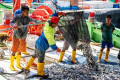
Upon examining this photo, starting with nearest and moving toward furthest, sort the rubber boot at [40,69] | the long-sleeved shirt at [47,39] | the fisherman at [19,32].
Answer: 1. the long-sleeved shirt at [47,39]
2. the rubber boot at [40,69]
3. the fisherman at [19,32]

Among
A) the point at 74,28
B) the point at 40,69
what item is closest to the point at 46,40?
the point at 40,69

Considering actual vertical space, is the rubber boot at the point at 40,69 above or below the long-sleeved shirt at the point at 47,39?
below

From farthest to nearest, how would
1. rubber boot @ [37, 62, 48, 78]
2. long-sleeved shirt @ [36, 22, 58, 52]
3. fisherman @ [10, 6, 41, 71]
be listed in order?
1. fisherman @ [10, 6, 41, 71]
2. rubber boot @ [37, 62, 48, 78]
3. long-sleeved shirt @ [36, 22, 58, 52]

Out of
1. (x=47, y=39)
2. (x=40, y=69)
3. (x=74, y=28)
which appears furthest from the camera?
(x=74, y=28)

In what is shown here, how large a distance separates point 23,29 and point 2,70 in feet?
4.48

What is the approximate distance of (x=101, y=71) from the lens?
5.04 meters

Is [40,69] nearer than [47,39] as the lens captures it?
No

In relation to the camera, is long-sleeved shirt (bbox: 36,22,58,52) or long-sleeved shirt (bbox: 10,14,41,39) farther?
long-sleeved shirt (bbox: 10,14,41,39)

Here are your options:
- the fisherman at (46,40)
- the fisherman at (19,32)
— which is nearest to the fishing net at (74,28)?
the fisherman at (46,40)

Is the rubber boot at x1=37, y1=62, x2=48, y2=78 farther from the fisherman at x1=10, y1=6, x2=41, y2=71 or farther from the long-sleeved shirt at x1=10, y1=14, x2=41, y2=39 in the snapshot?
the long-sleeved shirt at x1=10, y1=14, x2=41, y2=39

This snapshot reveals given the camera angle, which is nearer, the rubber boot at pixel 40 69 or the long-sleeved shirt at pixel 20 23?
the rubber boot at pixel 40 69

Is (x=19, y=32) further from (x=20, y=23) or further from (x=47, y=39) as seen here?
(x=47, y=39)

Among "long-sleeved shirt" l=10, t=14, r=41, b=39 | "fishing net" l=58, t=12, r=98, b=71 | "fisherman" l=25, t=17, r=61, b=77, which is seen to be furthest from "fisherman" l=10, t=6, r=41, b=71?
"fishing net" l=58, t=12, r=98, b=71

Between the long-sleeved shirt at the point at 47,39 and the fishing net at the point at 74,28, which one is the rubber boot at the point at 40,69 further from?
the fishing net at the point at 74,28
